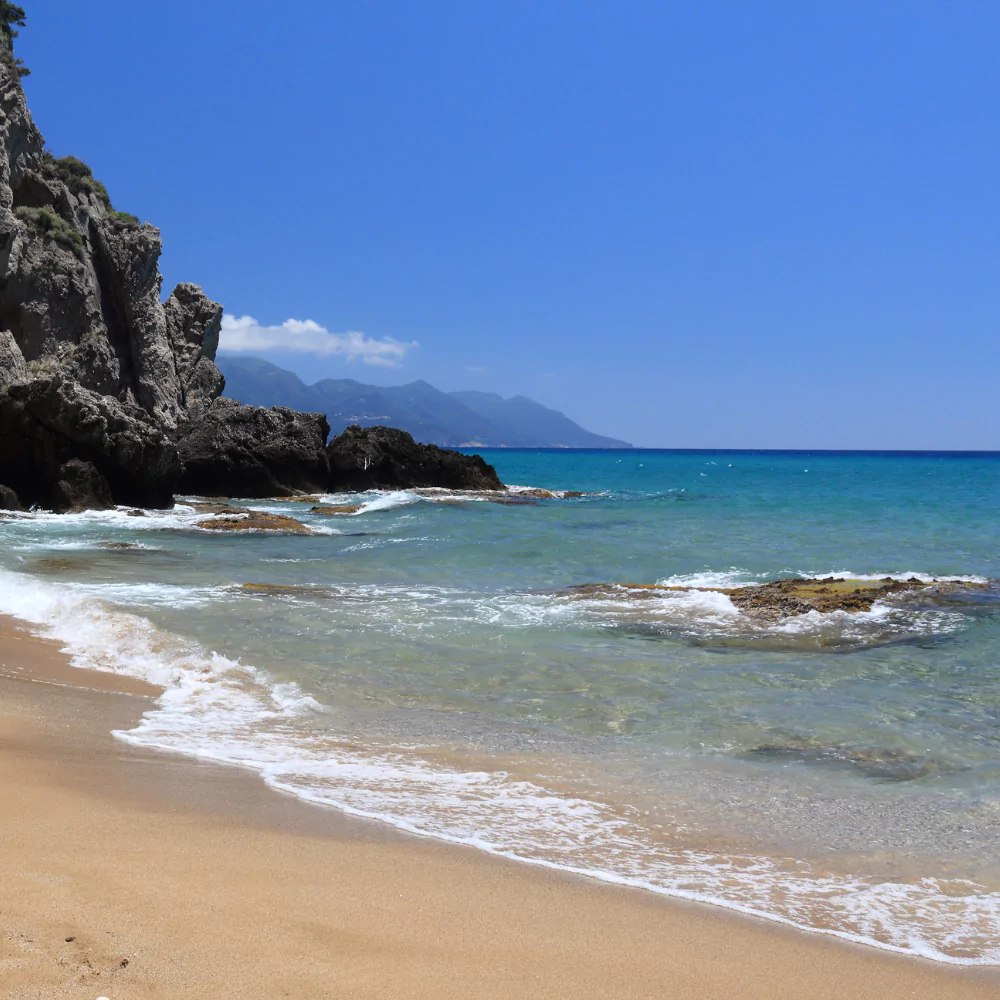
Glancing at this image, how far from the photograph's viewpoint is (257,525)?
24312 mm

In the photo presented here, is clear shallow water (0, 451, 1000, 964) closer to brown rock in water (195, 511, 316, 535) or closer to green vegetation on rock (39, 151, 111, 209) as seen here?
brown rock in water (195, 511, 316, 535)

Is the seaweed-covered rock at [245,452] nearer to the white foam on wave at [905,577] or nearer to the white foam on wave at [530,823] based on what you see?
the white foam on wave at [905,577]

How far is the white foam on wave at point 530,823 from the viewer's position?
3.89 metres

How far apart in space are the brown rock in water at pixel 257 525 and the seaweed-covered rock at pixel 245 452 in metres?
10.8

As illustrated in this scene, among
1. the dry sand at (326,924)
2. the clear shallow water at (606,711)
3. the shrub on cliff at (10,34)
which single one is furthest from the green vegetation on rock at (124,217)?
the dry sand at (326,924)

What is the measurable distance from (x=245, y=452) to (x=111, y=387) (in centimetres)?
806

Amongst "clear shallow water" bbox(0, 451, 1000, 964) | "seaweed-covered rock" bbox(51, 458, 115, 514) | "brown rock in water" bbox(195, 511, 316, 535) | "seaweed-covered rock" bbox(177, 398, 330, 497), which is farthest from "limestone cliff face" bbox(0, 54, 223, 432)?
"clear shallow water" bbox(0, 451, 1000, 964)

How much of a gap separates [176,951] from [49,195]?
140 feet

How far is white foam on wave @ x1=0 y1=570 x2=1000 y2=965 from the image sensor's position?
12.8ft

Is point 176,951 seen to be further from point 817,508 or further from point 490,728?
point 817,508

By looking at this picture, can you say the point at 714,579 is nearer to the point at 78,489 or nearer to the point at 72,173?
the point at 78,489

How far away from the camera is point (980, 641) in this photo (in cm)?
1080

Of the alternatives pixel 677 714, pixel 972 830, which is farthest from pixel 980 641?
pixel 972 830

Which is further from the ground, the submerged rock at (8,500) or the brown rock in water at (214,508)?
the submerged rock at (8,500)
